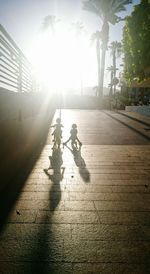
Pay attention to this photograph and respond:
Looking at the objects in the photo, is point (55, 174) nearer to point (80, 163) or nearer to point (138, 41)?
point (80, 163)

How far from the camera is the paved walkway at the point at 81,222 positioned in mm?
2854

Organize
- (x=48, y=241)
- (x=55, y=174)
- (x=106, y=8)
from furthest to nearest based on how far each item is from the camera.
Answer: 1. (x=106, y=8)
2. (x=55, y=174)
3. (x=48, y=241)

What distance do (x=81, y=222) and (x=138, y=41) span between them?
2067 cm

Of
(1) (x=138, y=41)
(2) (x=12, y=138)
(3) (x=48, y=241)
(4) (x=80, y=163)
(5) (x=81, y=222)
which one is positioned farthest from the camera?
(1) (x=138, y=41)

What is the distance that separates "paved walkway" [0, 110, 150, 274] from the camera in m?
2.85

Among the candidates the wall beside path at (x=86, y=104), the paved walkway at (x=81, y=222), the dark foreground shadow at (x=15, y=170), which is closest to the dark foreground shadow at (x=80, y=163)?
the paved walkway at (x=81, y=222)

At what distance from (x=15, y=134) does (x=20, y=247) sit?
4941 millimetres

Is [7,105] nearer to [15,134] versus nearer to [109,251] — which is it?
[15,134]

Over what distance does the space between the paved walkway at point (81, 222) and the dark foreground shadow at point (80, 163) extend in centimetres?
2

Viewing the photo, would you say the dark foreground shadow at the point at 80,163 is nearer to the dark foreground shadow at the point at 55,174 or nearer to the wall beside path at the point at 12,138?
the dark foreground shadow at the point at 55,174

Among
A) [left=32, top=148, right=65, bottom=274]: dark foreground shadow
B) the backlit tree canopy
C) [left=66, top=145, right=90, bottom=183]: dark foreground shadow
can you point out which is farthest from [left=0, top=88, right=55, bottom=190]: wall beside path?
the backlit tree canopy

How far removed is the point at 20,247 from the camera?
312 cm

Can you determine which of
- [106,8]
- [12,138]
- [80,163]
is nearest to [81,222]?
[80,163]

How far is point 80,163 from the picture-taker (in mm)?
7332
